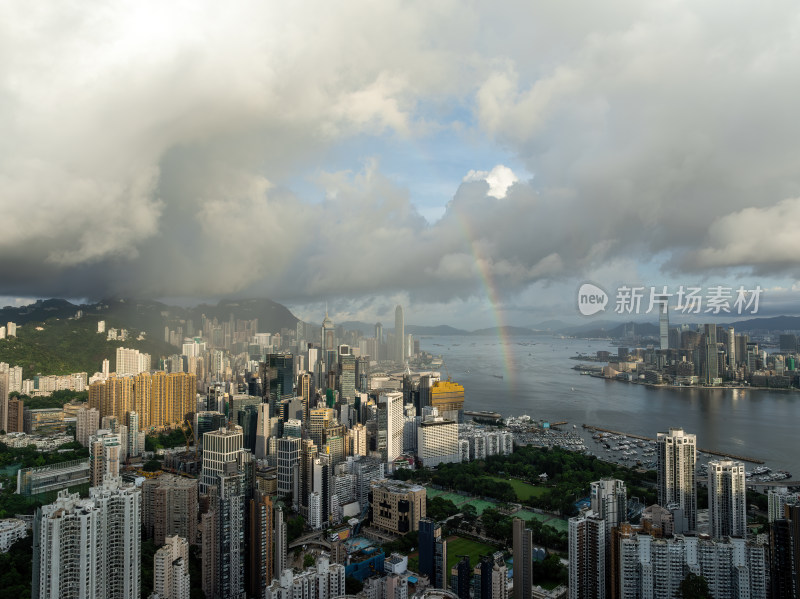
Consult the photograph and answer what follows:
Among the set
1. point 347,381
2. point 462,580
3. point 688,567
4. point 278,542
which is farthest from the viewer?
point 347,381

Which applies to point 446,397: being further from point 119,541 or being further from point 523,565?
point 119,541

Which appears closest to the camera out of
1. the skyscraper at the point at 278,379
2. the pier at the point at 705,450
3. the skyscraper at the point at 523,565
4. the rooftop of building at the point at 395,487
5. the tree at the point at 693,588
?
the tree at the point at 693,588

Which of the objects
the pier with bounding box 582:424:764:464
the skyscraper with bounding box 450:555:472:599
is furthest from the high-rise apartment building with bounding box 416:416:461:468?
the skyscraper with bounding box 450:555:472:599

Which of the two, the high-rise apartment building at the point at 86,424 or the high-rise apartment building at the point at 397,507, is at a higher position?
the high-rise apartment building at the point at 86,424

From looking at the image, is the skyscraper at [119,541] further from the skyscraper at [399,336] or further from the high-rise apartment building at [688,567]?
the skyscraper at [399,336]

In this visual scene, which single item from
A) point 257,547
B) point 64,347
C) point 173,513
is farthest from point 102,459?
point 64,347

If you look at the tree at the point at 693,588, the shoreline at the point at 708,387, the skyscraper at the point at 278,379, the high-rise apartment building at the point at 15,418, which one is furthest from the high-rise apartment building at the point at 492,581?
the shoreline at the point at 708,387
